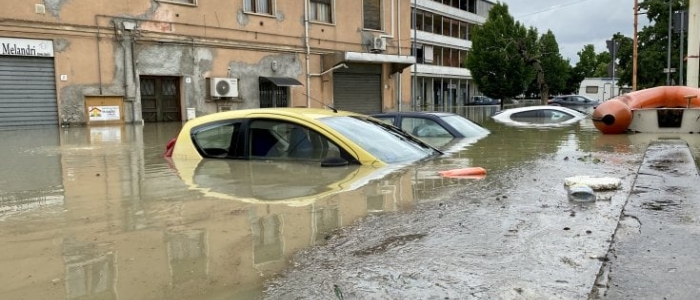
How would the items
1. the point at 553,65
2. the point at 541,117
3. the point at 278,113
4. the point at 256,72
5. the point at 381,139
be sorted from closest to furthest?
the point at 278,113
the point at 381,139
the point at 541,117
the point at 256,72
the point at 553,65

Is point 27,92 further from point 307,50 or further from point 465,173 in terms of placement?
point 465,173

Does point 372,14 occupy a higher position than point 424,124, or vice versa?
point 372,14

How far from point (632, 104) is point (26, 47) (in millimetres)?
17049

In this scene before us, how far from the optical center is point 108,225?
4.43 m

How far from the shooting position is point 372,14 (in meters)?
29.2

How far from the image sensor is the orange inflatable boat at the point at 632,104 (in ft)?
43.5

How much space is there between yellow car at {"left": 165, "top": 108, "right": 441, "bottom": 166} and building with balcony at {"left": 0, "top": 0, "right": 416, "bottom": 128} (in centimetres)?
1284

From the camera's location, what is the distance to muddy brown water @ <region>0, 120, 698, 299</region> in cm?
305

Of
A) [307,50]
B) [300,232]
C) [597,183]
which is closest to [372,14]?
[307,50]

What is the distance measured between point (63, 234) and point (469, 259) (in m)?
2.80

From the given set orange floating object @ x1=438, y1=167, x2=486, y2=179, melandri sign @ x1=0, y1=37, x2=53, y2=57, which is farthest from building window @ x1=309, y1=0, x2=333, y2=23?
orange floating object @ x1=438, y1=167, x2=486, y2=179

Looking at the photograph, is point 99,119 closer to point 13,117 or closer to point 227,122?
point 13,117

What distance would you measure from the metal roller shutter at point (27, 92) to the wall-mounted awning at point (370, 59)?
38.3 feet

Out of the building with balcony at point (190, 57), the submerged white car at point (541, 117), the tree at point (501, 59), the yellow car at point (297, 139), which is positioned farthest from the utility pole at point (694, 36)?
the yellow car at point (297, 139)
